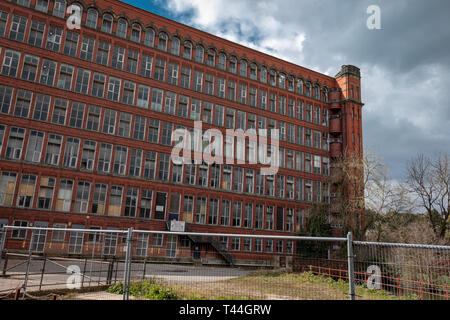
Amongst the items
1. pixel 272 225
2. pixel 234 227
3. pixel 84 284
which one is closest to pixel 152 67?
pixel 234 227

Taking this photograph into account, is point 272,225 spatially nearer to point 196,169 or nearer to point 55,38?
point 196,169

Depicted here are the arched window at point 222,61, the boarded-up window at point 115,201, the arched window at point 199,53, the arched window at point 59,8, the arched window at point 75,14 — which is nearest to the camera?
the boarded-up window at point 115,201

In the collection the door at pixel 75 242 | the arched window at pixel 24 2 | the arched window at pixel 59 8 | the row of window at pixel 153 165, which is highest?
the arched window at pixel 59 8

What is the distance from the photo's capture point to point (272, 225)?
46375 mm

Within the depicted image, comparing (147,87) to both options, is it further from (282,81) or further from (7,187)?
(282,81)

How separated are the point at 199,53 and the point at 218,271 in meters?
41.6

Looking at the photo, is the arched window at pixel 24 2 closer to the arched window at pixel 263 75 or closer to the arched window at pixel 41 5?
the arched window at pixel 41 5

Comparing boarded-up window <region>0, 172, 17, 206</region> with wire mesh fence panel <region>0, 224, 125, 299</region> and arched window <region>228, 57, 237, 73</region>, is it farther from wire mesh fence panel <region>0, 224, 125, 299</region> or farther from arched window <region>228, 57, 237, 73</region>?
arched window <region>228, 57, 237, 73</region>

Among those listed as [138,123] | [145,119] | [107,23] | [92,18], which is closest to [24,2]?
[92,18]

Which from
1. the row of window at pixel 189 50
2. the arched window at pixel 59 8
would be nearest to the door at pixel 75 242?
the row of window at pixel 189 50

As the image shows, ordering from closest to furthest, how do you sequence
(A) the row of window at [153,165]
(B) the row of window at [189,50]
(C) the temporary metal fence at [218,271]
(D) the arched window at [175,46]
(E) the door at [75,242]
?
1. (C) the temporary metal fence at [218,271]
2. (E) the door at [75,242]
3. (A) the row of window at [153,165]
4. (B) the row of window at [189,50]
5. (D) the arched window at [175,46]

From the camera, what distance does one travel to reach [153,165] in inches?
1560

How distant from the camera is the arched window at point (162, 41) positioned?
42.8 metres

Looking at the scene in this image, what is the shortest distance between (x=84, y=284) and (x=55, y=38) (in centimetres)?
3294
